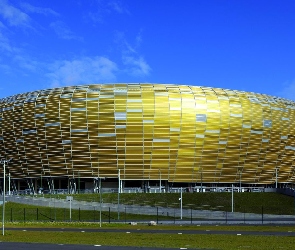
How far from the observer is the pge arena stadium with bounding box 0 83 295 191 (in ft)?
352

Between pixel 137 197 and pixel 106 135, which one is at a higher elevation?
pixel 106 135

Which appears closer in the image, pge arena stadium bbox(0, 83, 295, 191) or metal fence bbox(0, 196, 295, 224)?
metal fence bbox(0, 196, 295, 224)

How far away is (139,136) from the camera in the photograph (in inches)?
4220

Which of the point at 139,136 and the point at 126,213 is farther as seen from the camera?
the point at 139,136

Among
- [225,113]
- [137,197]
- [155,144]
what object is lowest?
[137,197]

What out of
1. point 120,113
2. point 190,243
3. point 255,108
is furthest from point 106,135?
point 190,243

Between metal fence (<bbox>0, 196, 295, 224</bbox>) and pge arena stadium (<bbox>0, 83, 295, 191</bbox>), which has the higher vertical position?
pge arena stadium (<bbox>0, 83, 295, 191</bbox>)

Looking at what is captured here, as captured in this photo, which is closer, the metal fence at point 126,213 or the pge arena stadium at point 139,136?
the metal fence at point 126,213

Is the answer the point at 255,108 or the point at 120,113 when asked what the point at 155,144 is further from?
the point at 255,108

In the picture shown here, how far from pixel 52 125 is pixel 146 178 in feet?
76.3

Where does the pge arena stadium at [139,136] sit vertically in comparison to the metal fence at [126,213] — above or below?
above

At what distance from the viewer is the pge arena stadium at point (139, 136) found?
352 ft

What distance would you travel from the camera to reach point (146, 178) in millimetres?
109875

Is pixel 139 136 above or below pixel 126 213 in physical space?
above
